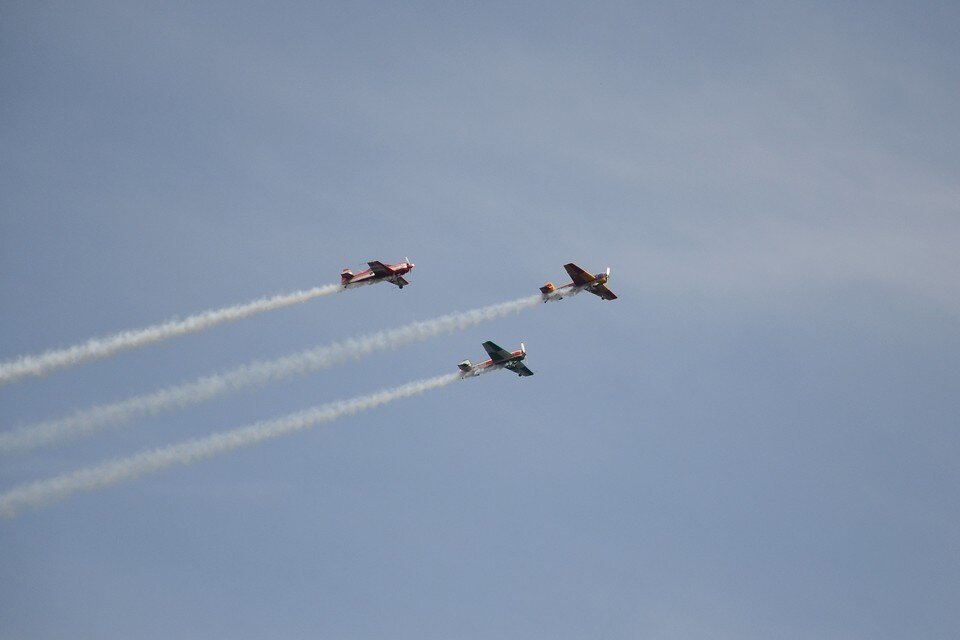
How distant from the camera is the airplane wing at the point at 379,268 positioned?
293 feet

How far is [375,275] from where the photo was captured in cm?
8994

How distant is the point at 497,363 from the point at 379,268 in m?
11.1

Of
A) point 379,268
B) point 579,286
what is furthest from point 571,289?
point 379,268

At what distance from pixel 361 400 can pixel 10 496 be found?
23.2 meters

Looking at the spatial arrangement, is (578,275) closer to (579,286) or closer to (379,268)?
(579,286)

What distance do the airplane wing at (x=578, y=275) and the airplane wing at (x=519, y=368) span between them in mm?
7495

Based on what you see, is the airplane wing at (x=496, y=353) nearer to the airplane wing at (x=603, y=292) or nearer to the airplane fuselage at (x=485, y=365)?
the airplane fuselage at (x=485, y=365)

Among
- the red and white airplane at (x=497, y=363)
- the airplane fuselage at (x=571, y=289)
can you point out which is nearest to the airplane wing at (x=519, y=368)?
the red and white airplane at (x=497, y=363)

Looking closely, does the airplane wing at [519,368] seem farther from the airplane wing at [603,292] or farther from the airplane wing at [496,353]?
the airplane wing at [603,292]

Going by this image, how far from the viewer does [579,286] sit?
90.8 meters

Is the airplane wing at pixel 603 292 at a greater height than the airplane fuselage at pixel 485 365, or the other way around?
the airplane wing at pixel 603 292

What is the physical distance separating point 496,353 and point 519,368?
8.13ft

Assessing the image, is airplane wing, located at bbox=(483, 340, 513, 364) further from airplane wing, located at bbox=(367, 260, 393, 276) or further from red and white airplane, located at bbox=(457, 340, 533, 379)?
airplane wing, located at bbox=(367, 260, 393, 276)

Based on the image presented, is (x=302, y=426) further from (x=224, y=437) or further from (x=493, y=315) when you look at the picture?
(x=493, y=315)
